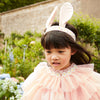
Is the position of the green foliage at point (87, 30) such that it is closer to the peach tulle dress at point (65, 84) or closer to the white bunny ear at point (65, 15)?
the white bunny ear at point (65, 15)

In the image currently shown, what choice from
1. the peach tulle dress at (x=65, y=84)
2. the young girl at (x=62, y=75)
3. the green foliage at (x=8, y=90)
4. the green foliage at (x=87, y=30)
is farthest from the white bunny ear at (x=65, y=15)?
the green foliage at (x=87, y=30)

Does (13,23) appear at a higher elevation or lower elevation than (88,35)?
higher

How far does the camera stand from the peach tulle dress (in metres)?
1.07

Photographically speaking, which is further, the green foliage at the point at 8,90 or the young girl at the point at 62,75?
the green foliage at the point at 8,90

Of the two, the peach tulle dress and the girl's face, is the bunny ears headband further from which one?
the peach tulle dress

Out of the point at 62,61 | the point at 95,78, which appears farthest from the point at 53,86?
the point at 95,78

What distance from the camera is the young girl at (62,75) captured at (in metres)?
1.07

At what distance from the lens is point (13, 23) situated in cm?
954

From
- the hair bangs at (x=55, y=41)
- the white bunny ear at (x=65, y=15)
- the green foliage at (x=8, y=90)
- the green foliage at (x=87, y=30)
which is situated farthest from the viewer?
the green foliage at (x=87, y=30)

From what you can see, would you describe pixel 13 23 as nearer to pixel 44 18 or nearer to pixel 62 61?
pixel 44 18

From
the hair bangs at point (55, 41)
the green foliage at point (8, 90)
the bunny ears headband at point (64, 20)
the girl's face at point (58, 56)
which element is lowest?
the green foliage at point (8, 90)

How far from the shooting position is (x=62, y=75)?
46.0 inches

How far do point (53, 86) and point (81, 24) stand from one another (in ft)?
10.4

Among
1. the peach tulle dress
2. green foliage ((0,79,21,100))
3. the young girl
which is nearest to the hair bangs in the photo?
the young girl
